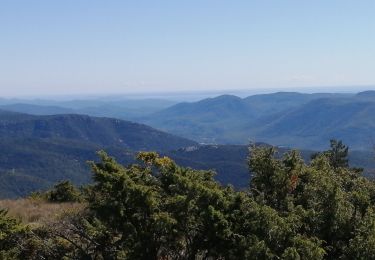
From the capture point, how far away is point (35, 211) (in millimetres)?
22141

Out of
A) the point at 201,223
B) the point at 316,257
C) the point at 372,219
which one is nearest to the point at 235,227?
the point at 201,223

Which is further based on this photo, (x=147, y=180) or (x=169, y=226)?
(x=147, y=180)

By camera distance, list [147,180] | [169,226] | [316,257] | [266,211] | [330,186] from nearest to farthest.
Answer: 1. [316,257]
2. [266,211]
3. [169,226]
4. [330,186]
5. [147,180]

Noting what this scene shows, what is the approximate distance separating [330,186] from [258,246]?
152 inches

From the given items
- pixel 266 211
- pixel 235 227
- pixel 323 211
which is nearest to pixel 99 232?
pixel 235 227

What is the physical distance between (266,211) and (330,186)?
293 centimetres

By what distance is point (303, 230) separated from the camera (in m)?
13.7

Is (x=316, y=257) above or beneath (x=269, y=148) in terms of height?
beneath

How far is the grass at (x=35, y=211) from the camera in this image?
20.2 meters

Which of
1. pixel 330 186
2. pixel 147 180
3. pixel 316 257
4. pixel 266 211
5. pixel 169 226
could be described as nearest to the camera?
pixel 316 257

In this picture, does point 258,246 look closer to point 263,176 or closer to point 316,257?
point 316,257

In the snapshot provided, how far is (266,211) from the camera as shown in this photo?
40.3 feet

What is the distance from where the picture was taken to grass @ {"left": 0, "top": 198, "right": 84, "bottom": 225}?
20.2 metres

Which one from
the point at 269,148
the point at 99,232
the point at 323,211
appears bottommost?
the point at 99,232
